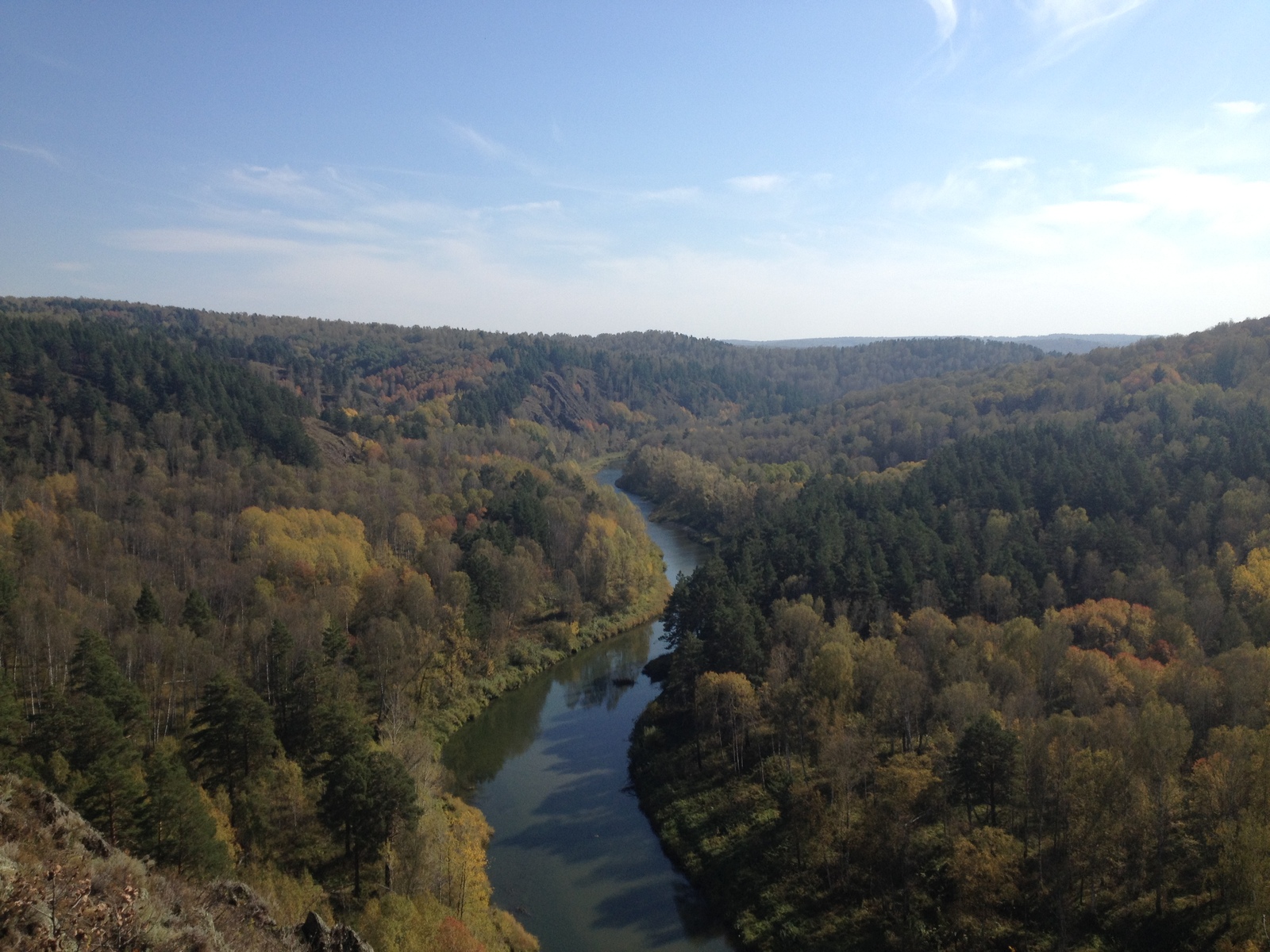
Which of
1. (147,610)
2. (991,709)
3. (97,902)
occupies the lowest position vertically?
(991,709)

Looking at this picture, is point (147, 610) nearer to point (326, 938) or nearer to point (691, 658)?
point (691, 658)

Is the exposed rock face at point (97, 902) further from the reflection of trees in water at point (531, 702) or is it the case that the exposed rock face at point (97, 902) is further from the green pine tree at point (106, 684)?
the reflection of trees in water at point (531, 702)

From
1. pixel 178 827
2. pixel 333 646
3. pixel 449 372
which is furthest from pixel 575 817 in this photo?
pixel 449 372

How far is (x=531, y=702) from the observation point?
4409 cm

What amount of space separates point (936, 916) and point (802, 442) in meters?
97.7

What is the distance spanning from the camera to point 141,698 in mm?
29203

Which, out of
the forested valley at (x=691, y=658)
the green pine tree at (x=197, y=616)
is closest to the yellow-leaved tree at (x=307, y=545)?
the forested valley at (x=691, y=658)

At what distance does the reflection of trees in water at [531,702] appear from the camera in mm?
37125

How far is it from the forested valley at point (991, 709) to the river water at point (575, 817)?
133cm

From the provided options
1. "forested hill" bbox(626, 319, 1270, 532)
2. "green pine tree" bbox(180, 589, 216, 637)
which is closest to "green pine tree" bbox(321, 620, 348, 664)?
"green pine tree" bbox(180, 589, 216, 637)

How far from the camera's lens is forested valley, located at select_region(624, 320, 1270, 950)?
77.3ft

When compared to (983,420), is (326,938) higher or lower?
→ lower

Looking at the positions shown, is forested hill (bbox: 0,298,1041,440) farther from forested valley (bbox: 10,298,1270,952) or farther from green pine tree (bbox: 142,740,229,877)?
green pine tree (bbox: 142,740,229,877)

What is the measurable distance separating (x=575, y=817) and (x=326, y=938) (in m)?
20.3
